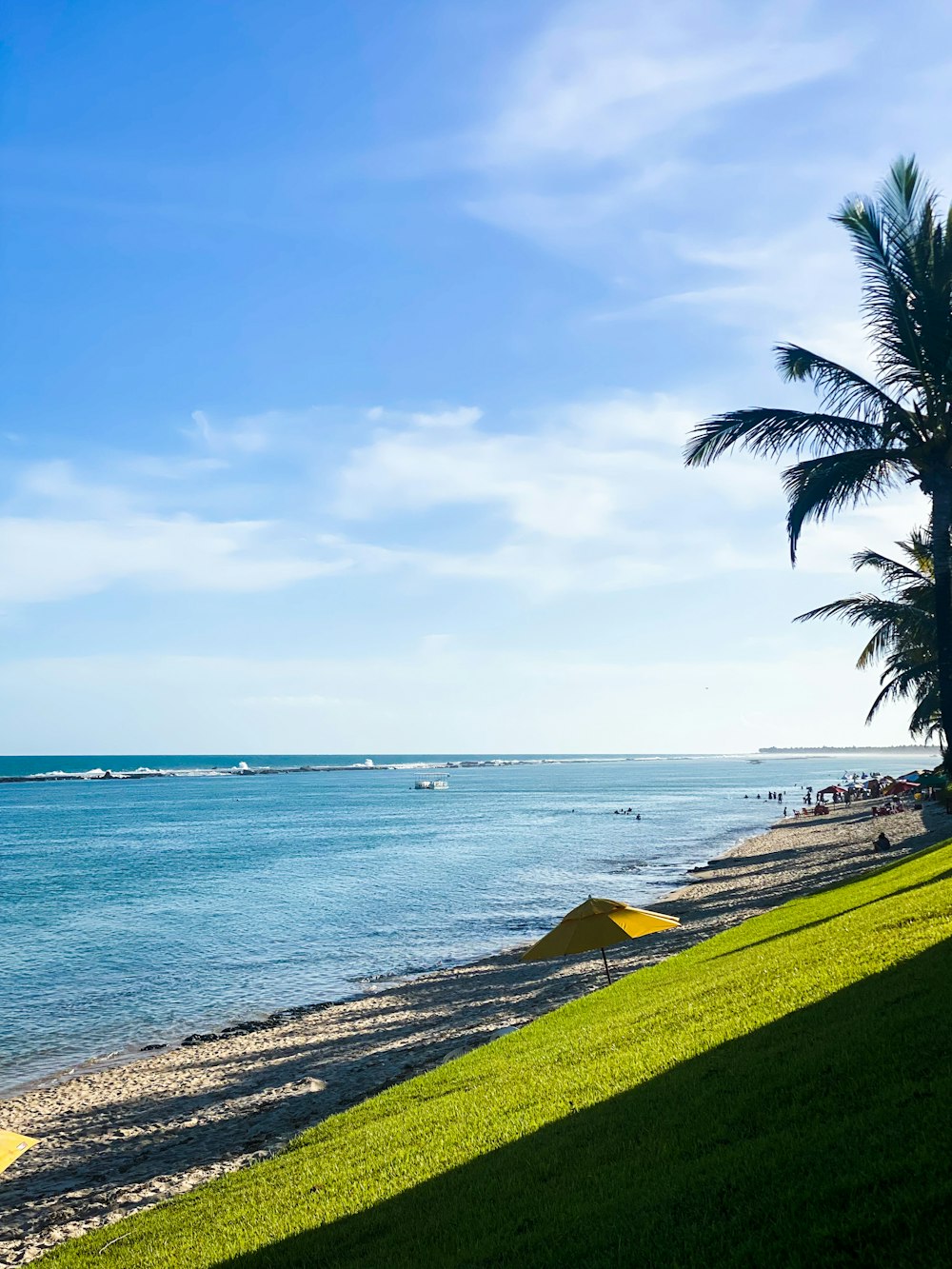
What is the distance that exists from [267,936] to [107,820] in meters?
69.0

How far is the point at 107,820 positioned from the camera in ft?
314

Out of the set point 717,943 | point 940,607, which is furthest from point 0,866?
point 940,607

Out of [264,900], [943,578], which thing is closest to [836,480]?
[943,578]

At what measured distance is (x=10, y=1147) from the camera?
9.13 metres

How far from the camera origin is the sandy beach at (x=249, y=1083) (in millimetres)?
12328

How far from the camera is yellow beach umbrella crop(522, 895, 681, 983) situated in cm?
1491

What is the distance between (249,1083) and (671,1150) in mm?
13469

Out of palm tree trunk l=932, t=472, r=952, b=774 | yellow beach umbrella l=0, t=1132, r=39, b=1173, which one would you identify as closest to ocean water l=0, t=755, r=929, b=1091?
yellow beach umbrella l=0, t=1132, r=39, b=1173

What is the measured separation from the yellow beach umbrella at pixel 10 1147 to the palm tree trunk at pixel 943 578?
16.2m

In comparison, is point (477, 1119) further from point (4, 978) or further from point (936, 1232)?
point (4, 978)

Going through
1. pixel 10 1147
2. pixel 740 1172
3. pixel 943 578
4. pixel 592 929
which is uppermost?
pixel 943 578

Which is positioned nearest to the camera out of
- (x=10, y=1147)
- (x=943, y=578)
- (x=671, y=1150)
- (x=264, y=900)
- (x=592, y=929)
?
(x=671, y=1150)

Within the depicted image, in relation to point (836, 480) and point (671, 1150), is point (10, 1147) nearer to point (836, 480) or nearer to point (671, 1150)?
point (671, 1150)

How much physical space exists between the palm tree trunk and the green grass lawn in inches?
296
